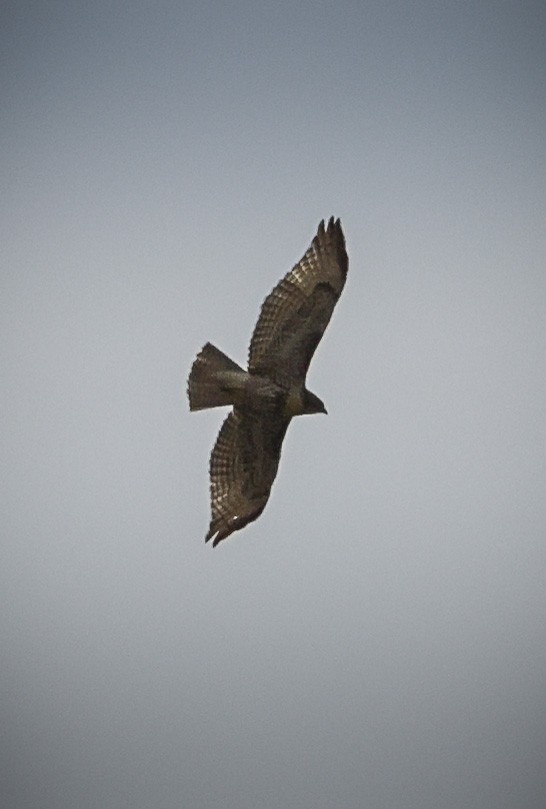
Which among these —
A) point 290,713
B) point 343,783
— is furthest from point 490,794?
point 290,713

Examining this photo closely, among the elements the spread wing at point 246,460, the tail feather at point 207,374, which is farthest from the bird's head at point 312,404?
the tail feather at point 207,374

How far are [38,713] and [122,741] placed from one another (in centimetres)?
231

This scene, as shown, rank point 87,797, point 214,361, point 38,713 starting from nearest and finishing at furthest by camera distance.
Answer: point 214,361 → point 38,713 → point 87,797

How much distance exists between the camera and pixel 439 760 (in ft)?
56.9

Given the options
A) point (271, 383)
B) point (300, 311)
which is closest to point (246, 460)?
point (271, 383)

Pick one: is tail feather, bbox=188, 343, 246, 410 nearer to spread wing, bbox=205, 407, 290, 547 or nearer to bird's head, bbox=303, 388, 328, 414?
spread wing, bbox=205, 407, 290, 547

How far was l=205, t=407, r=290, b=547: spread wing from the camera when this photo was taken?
4961 mm

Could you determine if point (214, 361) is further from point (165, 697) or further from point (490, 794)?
point (490, 794)

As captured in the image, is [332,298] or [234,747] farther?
[234,747]

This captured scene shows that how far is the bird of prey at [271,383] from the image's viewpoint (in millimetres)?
4938

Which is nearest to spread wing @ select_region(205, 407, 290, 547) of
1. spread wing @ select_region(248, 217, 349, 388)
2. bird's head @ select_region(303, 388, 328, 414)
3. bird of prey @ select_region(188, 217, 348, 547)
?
bird of prey @ select_region(188, 217, 348, 547)

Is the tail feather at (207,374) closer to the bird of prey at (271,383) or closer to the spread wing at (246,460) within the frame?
the bird of prey at (271,383)

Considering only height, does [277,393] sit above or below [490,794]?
above

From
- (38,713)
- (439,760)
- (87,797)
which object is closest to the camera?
(38,713)
